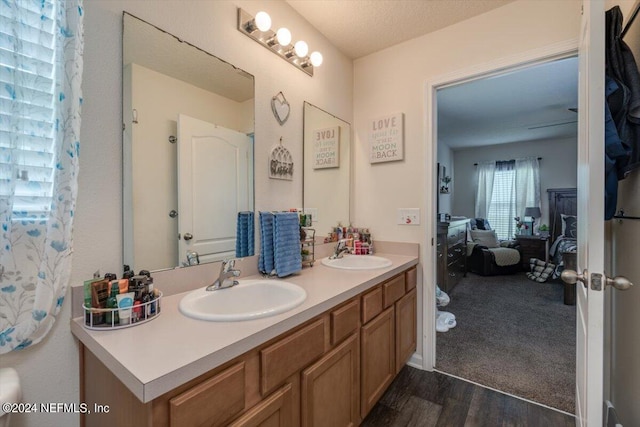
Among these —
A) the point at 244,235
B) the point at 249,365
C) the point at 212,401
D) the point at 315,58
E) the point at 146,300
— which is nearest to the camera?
the point at 212,401

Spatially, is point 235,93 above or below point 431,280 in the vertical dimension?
above

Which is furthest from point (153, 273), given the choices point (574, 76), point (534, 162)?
point (534, 162)

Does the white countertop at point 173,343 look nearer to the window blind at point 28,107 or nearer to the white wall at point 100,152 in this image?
the white wall at point 100,152

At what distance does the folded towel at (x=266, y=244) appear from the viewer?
1.49 metres

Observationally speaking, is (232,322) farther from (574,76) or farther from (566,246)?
(566,246)

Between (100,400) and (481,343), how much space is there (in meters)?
2.61

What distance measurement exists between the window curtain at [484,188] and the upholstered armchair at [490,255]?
1.02 metres

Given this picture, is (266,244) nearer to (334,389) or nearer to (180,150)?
(180,150)

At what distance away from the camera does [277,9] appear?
1.69m

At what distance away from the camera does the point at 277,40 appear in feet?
5.37

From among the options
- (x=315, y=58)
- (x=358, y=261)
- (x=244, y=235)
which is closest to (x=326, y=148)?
(x=315, y=58)

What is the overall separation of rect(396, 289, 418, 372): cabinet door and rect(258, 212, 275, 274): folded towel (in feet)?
2.86

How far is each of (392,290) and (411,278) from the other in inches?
13.7

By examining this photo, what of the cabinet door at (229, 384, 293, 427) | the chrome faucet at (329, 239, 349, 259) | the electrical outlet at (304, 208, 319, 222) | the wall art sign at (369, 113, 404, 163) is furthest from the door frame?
the cabinet door at (229, 384, 293, 427)
